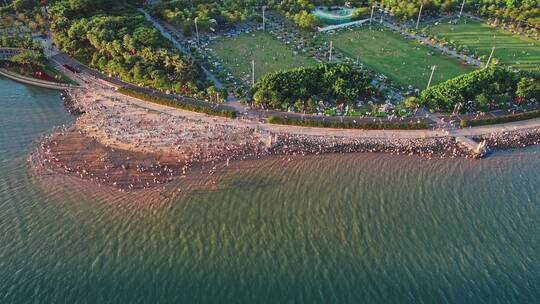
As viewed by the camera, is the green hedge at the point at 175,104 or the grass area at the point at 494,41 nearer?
the green hedge at the point at 175,104

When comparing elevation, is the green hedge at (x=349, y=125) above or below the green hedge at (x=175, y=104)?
below

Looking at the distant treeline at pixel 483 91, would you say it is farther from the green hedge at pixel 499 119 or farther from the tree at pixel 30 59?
the tree at pixel 30 59

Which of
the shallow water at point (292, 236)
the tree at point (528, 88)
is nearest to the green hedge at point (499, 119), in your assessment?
the tree at point (528, 88)

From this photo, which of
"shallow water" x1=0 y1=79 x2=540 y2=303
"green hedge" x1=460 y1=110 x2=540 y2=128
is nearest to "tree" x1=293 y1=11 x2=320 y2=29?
"green hedge" x1=460 y1=110 x2=540 y2=128

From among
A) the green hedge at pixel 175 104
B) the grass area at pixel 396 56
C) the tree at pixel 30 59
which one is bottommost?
the green hedge at pixel 175 104

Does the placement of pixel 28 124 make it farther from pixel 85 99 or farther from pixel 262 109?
pixel 262 109

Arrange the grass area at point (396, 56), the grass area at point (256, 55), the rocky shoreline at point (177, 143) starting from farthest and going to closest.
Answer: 1. the grass area at point (256, 55)
2. the grass area at point (396, 56)
3. the rocky shoreline at point (177, 143)

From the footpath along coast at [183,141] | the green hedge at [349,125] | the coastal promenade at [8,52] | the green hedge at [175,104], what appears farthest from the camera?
the coastal promenade at [8,52]

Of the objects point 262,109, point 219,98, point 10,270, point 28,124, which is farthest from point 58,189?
point 262,109
